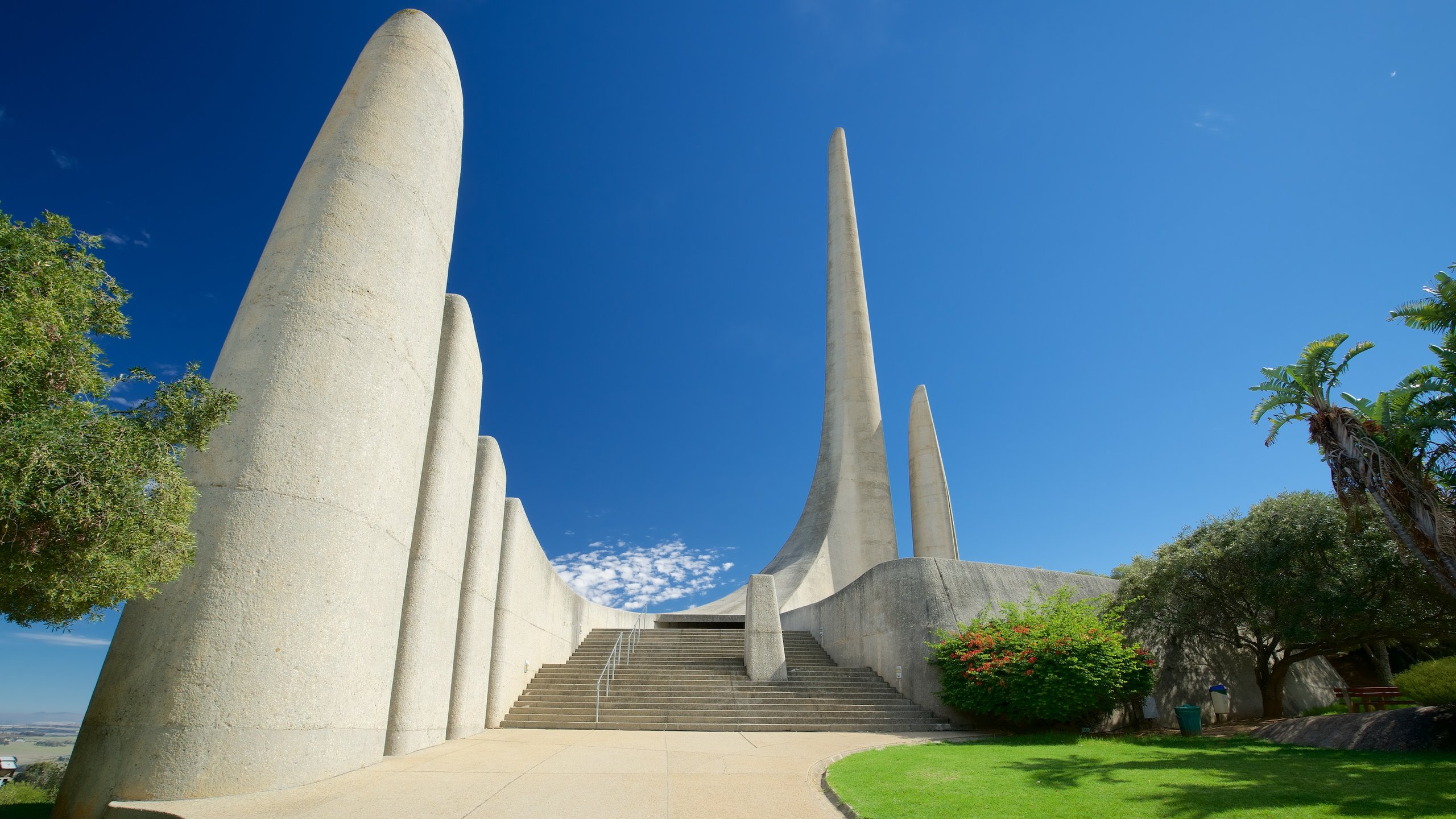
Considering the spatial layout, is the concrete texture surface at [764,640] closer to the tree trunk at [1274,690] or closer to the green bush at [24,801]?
the tree trunk at [1274,690]

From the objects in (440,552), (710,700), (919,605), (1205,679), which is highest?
(440,552)

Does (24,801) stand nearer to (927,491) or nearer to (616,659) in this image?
(616,659)

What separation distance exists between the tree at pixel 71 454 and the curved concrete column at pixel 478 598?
15.6 feet

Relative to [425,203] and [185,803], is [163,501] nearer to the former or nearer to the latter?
[185,803]

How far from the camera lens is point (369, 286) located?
6473mm

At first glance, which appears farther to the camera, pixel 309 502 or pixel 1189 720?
pixel 1189 720

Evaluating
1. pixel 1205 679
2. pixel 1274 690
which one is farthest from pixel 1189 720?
pixel 1274 690

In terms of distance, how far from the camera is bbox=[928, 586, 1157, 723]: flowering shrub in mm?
9773

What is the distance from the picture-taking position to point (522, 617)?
11.4m

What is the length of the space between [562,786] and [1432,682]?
1188 cm

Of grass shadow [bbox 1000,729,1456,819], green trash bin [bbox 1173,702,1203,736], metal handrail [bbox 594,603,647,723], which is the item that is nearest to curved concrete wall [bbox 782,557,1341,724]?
green trash bin [bbox 1173,702,1203,736]

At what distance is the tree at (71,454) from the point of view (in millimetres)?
3686

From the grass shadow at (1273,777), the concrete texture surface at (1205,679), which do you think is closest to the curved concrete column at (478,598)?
the grass shadow at (1273,777)

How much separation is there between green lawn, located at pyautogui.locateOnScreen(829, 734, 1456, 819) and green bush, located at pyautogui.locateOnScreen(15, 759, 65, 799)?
8.10m
